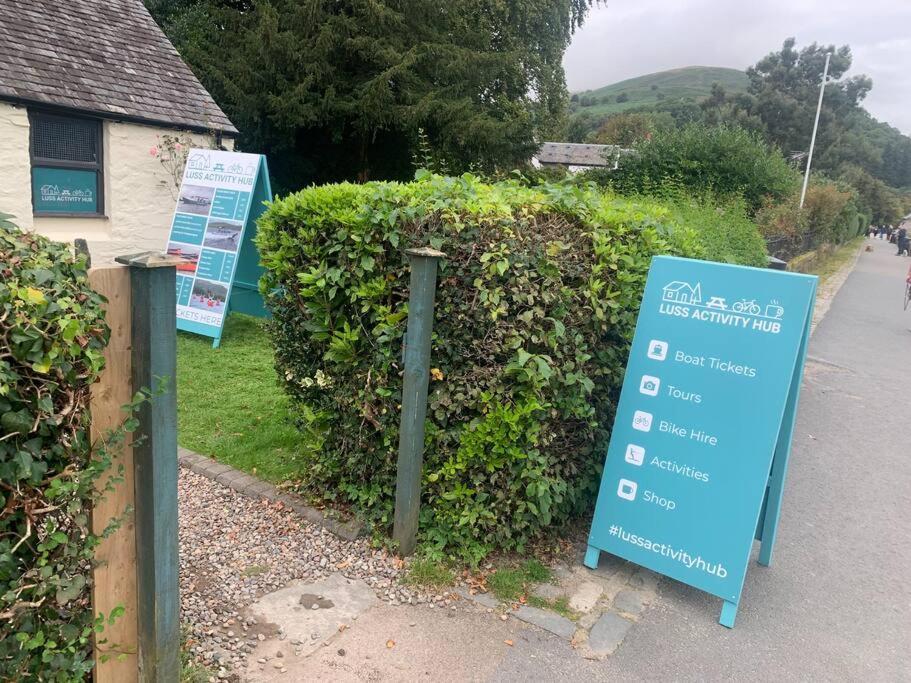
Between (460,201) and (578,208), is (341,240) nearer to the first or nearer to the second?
(460,201)

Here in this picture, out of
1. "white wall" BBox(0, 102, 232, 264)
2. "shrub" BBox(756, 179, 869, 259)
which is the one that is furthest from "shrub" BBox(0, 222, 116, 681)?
"shrub" BBox(756, 179, 869, 259)

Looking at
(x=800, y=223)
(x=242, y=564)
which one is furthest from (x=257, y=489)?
(x=800, y=223)

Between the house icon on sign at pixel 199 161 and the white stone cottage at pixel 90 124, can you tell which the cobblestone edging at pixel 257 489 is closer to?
the house icon on sign at pixel 199 161

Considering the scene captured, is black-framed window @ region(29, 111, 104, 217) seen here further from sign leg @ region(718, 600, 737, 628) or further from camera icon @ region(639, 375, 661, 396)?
sign leg @ region(718, 600, 737, 628)

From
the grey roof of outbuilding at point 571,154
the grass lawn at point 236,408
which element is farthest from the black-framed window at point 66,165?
the grey roof of outbuilding at point 571,154

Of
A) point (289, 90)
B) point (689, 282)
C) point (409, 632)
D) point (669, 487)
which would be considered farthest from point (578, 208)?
point (289, 90)

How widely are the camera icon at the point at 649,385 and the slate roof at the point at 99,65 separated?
30.2 ft

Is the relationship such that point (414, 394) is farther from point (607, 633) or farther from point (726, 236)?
point (726, 236)

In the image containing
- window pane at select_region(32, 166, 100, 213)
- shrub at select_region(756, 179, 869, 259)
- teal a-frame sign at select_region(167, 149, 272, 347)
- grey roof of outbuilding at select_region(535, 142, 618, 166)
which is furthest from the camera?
grey roof of outbuilding at select_region(535, 142, 618, 166)

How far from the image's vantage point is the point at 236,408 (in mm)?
5836

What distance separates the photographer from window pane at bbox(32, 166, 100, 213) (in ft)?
31.3

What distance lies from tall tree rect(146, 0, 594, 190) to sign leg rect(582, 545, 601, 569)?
12.2 m

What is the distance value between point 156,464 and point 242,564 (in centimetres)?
152

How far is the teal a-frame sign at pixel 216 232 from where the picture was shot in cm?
776
